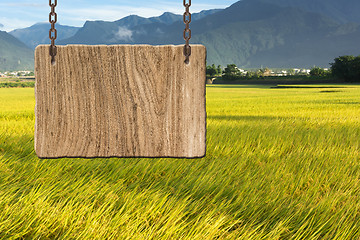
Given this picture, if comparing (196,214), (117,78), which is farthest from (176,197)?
(117,78)

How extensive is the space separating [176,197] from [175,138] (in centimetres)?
47

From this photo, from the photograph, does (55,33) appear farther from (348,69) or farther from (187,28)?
(348,69)

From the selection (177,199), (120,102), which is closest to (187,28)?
(120,102)

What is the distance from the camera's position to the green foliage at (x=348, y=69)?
64.8 metres

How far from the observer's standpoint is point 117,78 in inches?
80.9

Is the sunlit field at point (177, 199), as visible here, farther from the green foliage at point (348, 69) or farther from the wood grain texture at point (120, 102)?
the green foliage at point (348, 69)

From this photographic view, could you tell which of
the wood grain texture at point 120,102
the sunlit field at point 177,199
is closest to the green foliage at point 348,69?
the sunlit field at point 177,199

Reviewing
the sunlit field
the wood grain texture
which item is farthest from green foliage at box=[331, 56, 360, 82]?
the wood grain texture

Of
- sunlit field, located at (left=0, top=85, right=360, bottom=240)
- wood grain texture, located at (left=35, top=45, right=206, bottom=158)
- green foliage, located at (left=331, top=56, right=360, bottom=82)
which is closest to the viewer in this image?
sunlit field, located at (left=0, top=85, right=360, bottom=240)

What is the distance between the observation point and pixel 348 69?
6481cm

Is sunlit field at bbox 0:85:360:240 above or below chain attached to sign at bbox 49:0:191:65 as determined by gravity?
below

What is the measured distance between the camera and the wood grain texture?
2.04 meters

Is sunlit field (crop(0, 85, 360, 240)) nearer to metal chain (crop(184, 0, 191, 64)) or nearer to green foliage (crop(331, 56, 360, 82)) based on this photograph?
metal chain (crop(184, 0, 191, 64))

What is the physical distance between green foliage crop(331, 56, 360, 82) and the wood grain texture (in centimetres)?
6979
